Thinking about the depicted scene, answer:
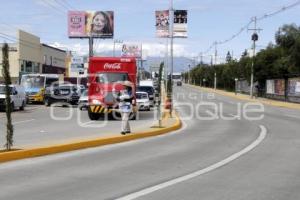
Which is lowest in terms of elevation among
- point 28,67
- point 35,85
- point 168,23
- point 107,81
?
point 35,85

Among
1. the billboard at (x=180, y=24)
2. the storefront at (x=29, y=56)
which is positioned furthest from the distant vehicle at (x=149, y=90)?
the storefront at (x=29, y=56)

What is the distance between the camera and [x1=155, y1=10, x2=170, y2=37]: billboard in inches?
1471

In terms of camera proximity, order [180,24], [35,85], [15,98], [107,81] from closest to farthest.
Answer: [107,81]
[180,24]
[15,98]
[35,85]

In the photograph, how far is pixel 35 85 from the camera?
51594mm

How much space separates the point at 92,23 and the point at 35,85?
3529cm

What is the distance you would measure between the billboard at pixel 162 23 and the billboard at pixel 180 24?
64cm

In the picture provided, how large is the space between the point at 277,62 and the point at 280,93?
3.77m

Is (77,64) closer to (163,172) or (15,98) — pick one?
(15,98)

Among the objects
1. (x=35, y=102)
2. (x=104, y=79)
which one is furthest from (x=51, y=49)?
(x=104, y=79)

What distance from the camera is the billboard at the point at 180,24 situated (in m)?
36.9

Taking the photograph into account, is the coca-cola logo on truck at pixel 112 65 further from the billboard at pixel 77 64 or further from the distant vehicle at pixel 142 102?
the billboard at pixel 77 64

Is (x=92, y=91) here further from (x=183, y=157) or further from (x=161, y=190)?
(x=161, y=190)

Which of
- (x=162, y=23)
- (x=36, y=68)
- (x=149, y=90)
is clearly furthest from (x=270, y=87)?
(x=162, y=23)

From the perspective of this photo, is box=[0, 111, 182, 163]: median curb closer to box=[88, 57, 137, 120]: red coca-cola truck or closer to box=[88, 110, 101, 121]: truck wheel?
box=[88, 57, 137, 120]: red coca-cola truck
